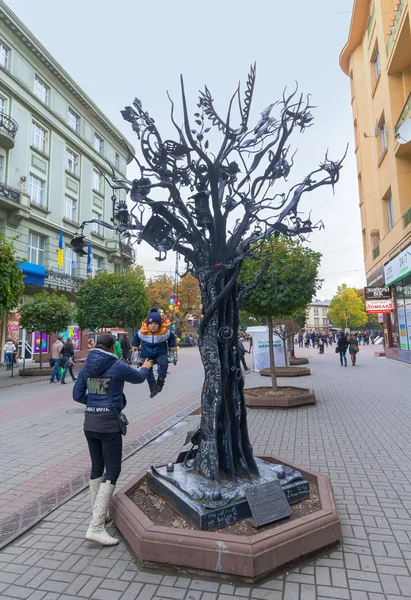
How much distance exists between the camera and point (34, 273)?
23344 millimetres

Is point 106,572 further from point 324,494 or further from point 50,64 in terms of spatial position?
point 50,64

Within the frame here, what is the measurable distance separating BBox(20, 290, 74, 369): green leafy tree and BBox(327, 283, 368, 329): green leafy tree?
4244cm

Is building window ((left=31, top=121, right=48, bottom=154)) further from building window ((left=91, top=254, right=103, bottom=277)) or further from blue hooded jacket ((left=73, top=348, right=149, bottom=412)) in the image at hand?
blue hooded jacket ((left=73, top=348, right=149, bottom=412))

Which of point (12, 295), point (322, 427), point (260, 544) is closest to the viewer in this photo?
point (260, 544)

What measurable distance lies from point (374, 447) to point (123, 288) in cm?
2023

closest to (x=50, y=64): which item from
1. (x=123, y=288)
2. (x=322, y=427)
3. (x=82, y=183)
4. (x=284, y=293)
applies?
(x=82, y=183)

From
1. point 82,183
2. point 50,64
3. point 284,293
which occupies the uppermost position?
point 50,64

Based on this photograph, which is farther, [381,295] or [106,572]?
[381,295]

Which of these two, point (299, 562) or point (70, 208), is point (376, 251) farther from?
point (299, 562)

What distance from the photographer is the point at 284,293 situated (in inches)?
381

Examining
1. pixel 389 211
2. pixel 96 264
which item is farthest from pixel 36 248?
pixel 389 211

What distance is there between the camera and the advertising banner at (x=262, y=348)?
55.1 feet


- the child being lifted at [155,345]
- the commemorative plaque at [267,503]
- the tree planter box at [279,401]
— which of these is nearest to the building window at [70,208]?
the tree planter box at [279,401]

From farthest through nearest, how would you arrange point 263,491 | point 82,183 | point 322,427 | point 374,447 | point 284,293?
1. point 82,183
2. point 284,293
3. point 322,427
4. point 374,447
5. point 263,491
